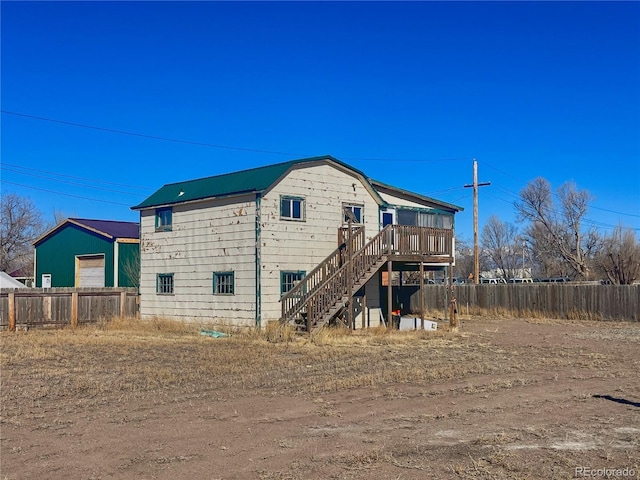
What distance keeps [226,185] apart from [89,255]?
11767 mm

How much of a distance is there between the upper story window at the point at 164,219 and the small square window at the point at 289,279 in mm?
5908

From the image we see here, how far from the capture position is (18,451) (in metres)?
7.41

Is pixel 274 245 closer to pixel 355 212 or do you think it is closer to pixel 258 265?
pixel 258 265

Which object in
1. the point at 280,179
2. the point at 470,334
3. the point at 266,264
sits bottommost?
the point at 470,334

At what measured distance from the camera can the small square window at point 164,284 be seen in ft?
86.3

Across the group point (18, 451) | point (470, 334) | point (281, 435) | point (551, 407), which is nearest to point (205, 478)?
point (281, 435)

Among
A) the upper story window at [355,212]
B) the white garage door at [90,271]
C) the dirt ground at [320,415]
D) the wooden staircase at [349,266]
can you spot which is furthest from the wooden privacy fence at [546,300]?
the white garage door at [90,271]

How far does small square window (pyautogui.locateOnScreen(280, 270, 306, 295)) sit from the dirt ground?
660 centimetres

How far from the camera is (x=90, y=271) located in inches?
1303

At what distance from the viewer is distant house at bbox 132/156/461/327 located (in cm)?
2281

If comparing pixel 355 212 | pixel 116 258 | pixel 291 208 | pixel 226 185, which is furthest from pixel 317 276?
pixel 116 258

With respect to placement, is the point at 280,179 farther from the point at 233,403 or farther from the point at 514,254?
the point at 514,254

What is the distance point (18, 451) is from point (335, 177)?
19046 millimetres

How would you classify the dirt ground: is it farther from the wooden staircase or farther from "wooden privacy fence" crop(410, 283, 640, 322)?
"wooden privacy fence" crop(410, 283, 640, 322)
